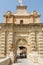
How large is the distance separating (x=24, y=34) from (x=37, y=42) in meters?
2.12

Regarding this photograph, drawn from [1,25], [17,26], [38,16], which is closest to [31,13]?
[38,16]

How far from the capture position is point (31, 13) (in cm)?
2577

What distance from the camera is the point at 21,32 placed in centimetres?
2517

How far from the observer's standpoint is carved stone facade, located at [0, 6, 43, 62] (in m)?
24.5

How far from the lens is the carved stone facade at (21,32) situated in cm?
2453

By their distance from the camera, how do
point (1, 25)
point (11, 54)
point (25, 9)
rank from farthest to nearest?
1. point (25, 9)
2. point (1, 25)
3. point (11, 54)

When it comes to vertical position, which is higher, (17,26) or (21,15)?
(21,15)

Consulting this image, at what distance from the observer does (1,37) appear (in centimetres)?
2480

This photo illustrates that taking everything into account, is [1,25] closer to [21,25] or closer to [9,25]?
[9,25]

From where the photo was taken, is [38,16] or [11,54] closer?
[11,54]

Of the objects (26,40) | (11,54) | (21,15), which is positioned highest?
(21,15)

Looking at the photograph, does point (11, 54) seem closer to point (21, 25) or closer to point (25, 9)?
point (21, 25)

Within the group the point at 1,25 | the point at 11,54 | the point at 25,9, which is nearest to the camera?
the point at 11,54

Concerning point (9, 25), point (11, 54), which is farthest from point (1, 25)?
point (11, 54)
